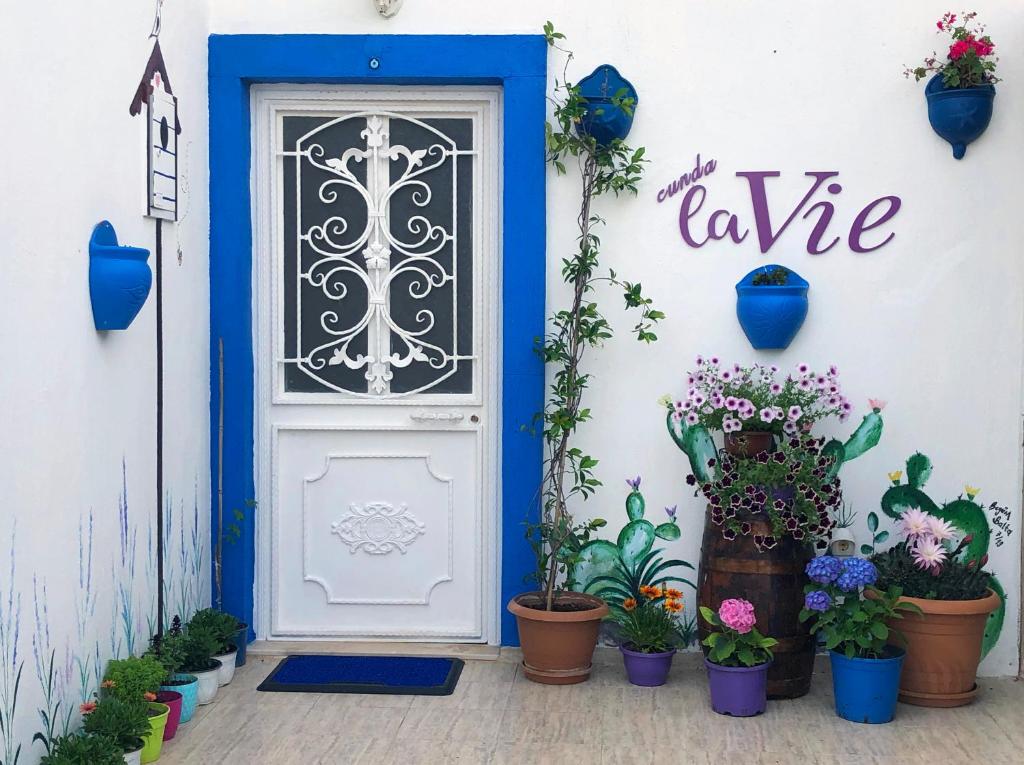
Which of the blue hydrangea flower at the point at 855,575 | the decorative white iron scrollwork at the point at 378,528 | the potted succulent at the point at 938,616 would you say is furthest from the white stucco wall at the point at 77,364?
the potted succulent at the point at 938,616

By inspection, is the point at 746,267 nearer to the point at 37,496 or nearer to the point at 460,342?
the point at 460,342

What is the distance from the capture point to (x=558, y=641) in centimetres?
425

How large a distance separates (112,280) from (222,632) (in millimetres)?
1384

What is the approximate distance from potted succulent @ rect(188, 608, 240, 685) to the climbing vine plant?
1115 millimetres

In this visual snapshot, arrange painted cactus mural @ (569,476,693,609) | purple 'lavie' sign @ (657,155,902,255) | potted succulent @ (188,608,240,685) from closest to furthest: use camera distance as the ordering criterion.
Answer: potted succulent @ (188,608,240,685)
purple 'lavie' sign @ (657,155,902,255)
painted cactus mural @ (569,476,693,609)

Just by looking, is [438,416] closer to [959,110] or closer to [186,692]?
[186,692]

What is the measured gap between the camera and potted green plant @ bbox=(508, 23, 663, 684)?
4.29 m

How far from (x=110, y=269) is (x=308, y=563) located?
1.67 m

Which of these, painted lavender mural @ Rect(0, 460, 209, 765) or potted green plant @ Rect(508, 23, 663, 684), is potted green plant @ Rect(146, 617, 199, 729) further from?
potted green plant @ Rect(508, 23, 663, 684)

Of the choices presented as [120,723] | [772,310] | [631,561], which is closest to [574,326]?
[772,310]

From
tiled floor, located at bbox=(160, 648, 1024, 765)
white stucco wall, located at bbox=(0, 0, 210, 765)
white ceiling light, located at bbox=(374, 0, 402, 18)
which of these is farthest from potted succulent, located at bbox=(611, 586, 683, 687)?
white ceiling light, located at bbox=(374, 0, 402, 18)

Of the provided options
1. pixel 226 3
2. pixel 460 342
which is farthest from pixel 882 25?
pixel 226 3

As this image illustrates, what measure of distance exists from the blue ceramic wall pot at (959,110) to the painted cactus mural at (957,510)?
1154 mm

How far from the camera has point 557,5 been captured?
14.8ft
